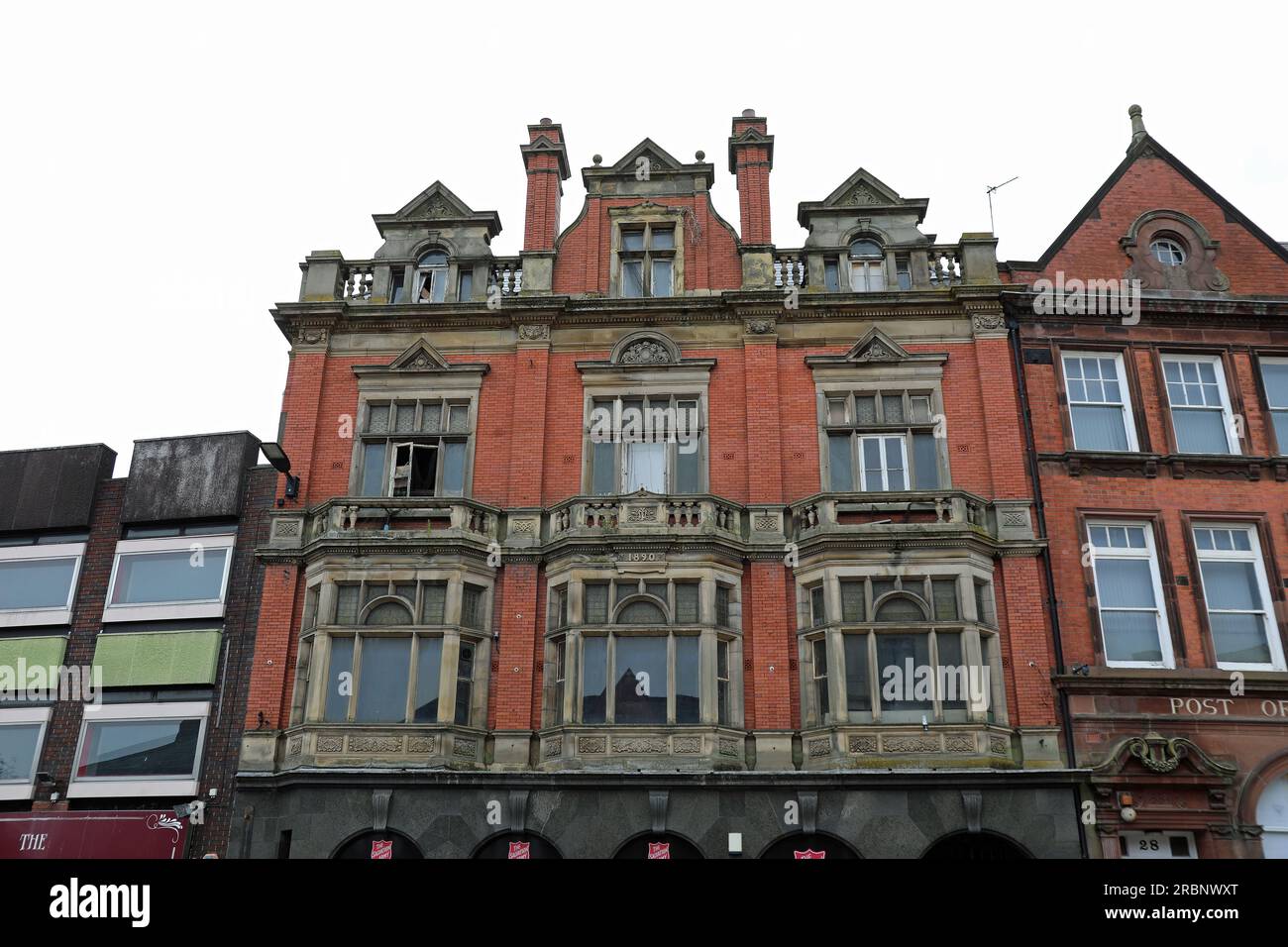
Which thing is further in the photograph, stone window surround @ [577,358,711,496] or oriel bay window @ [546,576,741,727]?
stone window surround @ [577,358,711,496]

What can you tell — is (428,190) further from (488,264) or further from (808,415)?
(808,415)

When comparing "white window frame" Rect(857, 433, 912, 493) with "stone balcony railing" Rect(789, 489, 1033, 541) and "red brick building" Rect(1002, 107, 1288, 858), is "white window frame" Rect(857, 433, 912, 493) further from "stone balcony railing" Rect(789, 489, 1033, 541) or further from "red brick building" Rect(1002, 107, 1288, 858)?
"red brick building" Rect(1002, 107, 1288, 858)

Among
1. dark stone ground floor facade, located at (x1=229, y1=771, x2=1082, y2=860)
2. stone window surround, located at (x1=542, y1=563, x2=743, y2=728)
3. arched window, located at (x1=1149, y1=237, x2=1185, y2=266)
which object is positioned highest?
arched window, located at (x1=1149, y1=237, x2=1185, y2=266)

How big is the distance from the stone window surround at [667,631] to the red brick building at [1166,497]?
613 centimetres

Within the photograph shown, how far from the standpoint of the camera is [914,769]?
19438 millimetres

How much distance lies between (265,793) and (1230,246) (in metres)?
23.4

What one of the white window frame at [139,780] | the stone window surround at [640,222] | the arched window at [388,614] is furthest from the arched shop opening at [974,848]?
the white window frame at [139,780]

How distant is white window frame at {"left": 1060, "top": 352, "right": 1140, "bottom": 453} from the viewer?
22844mm

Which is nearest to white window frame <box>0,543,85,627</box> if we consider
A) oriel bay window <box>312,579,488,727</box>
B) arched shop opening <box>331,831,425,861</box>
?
oriel bay window <box>312,579,488,727</box>

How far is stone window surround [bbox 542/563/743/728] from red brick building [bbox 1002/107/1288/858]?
6.13 m

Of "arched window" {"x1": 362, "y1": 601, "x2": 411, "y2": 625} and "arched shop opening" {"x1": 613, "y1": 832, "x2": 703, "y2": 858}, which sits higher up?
"arched window" {"x1": 362, "y1": 601, "x2": 411, "y2": 625}

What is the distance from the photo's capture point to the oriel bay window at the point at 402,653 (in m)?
20.7
